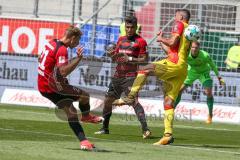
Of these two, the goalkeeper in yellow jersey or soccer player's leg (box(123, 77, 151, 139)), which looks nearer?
the goalkeeper in yellow jersey

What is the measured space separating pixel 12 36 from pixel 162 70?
14.5 meters

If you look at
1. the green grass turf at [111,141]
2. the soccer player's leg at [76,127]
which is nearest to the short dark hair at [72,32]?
the soccer player's leg at [76,127]

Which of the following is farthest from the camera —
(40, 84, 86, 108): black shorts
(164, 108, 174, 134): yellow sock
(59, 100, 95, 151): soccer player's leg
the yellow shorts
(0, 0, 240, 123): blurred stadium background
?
(0, 0, 240, 123): blurred stadium background

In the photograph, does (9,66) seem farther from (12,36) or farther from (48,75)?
(48,75)

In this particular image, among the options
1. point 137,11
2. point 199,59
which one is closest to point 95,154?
point 199,59

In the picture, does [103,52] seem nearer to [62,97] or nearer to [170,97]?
[170,97]

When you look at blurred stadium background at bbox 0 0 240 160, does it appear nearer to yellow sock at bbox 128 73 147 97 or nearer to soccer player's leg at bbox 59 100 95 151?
yellow sock at bbox 128 73 147 97

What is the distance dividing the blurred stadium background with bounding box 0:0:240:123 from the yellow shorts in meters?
10.8

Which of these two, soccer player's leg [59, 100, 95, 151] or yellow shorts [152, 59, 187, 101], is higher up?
yellow shorts [152, 59, 187, 101]

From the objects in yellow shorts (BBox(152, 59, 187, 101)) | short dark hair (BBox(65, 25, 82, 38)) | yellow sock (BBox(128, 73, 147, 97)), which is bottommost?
yellow sock (BBox(128, 73, 147, 97))

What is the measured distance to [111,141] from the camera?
50.9ft

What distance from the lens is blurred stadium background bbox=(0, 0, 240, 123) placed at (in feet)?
90.0

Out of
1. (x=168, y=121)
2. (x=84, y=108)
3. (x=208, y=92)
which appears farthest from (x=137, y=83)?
(x=208, y=92)

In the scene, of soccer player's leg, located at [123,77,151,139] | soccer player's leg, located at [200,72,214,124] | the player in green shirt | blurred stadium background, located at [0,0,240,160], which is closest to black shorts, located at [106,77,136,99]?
soccer player's leg, located at [123,77,151,139]
